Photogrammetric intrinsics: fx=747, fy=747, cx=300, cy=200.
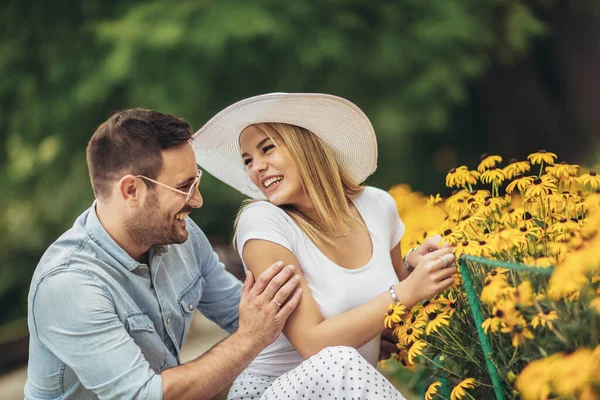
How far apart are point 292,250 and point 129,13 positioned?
3.40 meters

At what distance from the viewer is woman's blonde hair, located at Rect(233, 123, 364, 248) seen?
2.48m

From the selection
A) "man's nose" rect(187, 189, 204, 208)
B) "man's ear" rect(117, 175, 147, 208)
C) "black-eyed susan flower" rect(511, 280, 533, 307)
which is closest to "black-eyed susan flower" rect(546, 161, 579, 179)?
"black-eyed susan flower" rect(511, 280, 533, 307)

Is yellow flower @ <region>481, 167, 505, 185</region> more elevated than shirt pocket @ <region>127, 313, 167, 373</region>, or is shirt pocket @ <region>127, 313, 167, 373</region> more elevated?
yellow flower @ <region>481, 167, 505, 185</region>

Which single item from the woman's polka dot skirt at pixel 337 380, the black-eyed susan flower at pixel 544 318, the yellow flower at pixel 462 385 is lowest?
the yellow flower at pixel 462 385

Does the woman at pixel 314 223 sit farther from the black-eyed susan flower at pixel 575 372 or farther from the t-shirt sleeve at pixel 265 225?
the black-eyed susan flower at pixel 575 372

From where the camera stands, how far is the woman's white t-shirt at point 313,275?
2.35 metres

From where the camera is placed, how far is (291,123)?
2.53 m

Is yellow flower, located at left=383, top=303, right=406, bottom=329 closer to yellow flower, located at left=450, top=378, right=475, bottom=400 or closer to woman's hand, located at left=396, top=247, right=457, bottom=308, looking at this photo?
woman's hand, located at left=396, top=247, right=457, bottom=308

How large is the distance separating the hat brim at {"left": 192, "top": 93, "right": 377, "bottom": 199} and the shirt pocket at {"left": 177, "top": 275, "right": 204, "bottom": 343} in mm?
415

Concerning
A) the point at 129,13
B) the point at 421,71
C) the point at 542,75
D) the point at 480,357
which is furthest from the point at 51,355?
the point at 542,75

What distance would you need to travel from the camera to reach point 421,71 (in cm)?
612

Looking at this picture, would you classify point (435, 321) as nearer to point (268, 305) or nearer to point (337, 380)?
point (337, 380)

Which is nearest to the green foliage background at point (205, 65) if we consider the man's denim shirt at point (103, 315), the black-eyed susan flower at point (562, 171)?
the man's denim shirt at point (103, 315)

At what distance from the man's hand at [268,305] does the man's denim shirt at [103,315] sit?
30 centimetres
